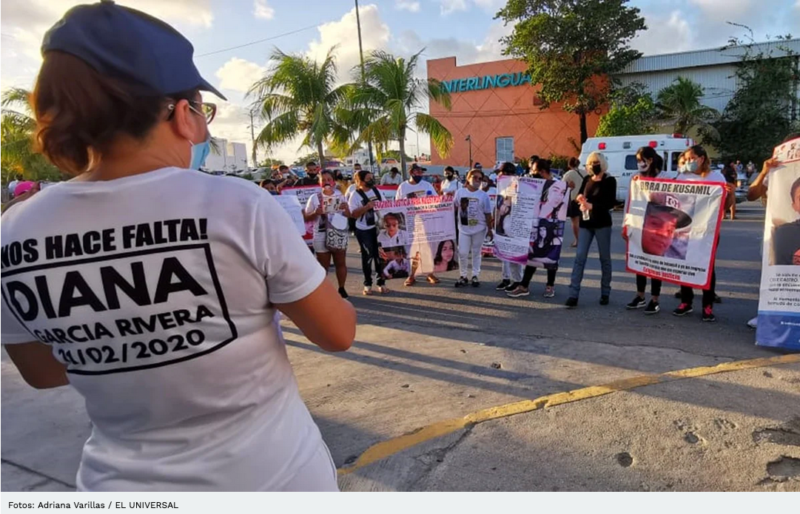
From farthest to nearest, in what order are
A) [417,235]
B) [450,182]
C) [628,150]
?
[628,150] → [450,182] → [417,235]

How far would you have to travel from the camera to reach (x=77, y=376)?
3.72ft

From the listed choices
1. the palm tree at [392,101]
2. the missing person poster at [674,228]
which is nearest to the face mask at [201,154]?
the missing person poster at [674,228]

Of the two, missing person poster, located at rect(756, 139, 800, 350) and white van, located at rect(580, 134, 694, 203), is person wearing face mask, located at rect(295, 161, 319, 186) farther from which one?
white van, located at rect(580, 134, 694, 203)

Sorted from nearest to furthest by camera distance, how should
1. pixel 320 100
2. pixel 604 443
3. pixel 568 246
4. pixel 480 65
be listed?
pixel 604 443 → pixel 568 246 → pixel 320 100 → pixel 480 65

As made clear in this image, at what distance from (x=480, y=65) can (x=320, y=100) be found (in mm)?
17985

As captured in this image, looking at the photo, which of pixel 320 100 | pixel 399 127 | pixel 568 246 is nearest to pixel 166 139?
pixel 568 246

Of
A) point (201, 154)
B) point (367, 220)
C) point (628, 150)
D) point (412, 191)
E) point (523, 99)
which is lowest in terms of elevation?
point (367, 220)

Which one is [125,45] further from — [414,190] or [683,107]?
[683,107]

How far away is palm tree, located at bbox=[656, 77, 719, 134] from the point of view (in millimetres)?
26578

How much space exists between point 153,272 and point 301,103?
58.0ft

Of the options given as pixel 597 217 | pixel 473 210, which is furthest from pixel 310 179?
pixel 597 217

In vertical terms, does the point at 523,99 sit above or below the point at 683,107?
above

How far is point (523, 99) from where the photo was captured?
3181cm

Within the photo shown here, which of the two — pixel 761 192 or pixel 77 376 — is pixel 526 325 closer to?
pixel 761 192
